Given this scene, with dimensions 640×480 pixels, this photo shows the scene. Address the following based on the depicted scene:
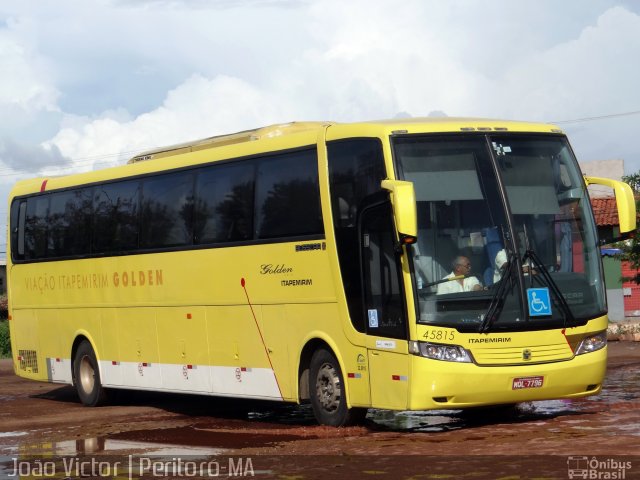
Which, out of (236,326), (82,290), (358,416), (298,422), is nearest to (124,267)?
(82,290)

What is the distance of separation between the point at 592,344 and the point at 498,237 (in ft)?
5.71

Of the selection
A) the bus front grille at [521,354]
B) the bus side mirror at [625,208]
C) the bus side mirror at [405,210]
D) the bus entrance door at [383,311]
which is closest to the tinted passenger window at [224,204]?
the bus entrance door at [383,311]

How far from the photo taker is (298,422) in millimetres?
16562

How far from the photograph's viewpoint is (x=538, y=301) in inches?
541

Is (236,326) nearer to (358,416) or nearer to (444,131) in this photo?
(358,416)

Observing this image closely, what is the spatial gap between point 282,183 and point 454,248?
10.0ft

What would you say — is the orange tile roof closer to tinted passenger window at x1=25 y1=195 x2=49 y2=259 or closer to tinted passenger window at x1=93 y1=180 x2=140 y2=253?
tinted passenger window at x1=25 y1=195 x2=49 y2=259

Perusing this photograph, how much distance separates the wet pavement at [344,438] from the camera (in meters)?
11.2

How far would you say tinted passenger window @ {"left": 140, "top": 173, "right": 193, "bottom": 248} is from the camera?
58.8 feet

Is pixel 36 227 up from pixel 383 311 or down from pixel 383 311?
up

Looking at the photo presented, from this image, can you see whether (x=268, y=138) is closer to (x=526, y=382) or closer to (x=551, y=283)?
(x=551, y=283)

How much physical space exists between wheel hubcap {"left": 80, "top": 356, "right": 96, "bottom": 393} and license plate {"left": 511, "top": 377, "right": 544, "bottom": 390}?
9.41m

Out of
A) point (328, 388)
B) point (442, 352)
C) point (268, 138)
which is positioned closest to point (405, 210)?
point (442, 352)

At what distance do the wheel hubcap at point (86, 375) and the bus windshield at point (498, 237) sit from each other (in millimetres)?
9039
